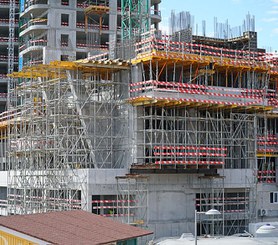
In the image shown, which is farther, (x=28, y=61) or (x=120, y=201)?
(x=28, y=61)

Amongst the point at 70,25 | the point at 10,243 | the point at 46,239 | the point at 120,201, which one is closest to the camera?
the point at 46,239

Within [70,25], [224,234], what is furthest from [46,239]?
[70,25]

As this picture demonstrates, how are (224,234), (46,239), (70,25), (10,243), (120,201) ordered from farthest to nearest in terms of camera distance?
(70,25), (224,234), (120,201), (10,243), (46,239)

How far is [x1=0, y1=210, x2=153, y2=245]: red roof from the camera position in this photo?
24.3m

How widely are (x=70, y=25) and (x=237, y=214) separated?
4190 cm

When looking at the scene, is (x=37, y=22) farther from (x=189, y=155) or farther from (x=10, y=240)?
(x=10, y=240)

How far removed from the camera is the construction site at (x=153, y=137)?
141 feet

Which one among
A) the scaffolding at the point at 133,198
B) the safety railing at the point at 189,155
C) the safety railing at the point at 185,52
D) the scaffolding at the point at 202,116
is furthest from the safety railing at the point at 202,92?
the scaffolding at the point at 133,198

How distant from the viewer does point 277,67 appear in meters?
52.7

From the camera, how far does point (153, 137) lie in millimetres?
44312

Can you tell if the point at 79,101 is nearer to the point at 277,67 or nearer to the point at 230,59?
the point at 230,59

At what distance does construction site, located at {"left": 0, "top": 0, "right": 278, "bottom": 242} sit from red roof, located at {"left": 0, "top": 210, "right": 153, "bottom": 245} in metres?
13.5

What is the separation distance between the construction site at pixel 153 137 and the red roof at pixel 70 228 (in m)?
13.5

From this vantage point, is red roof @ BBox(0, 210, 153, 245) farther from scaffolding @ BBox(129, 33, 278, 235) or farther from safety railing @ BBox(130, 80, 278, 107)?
safety railing @ BBox(130, 80, 278, 107)
